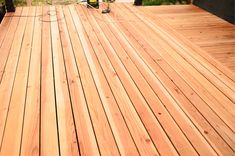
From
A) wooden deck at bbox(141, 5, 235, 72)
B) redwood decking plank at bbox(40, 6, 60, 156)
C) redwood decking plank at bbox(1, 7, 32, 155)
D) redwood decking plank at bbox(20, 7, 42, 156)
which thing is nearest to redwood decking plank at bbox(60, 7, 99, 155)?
redwood decking plank at bbox(40, 6, 60, 156)

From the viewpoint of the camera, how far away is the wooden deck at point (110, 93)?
192 centimetres

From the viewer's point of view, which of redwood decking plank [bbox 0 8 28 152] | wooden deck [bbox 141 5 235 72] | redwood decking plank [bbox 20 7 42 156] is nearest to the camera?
redwood decking plank [bbox 20 7 42 156]

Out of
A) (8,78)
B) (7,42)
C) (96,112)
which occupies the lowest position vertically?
(96,112)

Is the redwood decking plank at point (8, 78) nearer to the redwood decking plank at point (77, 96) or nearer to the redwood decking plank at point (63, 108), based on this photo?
the redwood decking plank at point (63, 108)

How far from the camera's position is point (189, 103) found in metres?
2.37

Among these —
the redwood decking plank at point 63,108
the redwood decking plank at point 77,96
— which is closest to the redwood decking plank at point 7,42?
the redwood decking plank at point 63,108

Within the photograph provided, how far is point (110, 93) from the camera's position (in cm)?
246

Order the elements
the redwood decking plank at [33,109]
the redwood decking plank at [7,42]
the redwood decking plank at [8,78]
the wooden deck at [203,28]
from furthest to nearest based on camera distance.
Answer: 1. the wooden deck at [203,28]
2. the redwood decking plank at [7,42]
3. the redwood decking plank at [8,78]
4. the redwood decking plank at [33,109]

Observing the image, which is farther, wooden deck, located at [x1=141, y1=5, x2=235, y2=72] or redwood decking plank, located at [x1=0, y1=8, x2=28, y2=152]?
wooden deck, located at [x1=141, y1=5, x2=235, y2=72]

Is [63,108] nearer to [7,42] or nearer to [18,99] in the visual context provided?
[18,99]

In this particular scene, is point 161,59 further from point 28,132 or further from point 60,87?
point 28,132

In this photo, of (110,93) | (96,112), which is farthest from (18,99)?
(110,93)

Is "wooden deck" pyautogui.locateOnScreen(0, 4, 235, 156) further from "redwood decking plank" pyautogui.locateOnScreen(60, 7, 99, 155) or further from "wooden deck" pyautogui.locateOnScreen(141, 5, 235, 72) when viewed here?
"wooden deck" pyautogui.locateOnScreen(141, 5, 235, 72)

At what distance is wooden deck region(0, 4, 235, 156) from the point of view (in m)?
1.92
